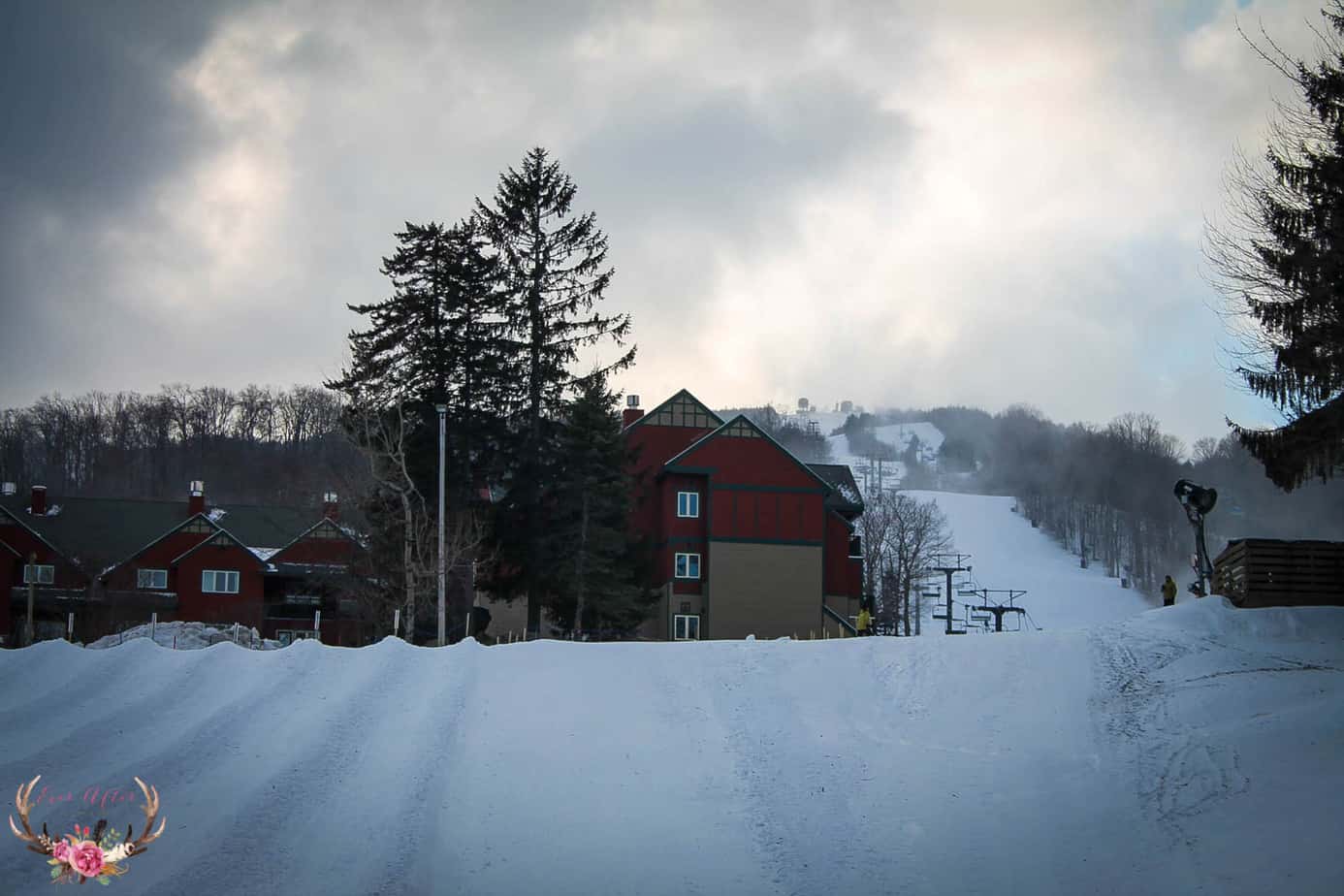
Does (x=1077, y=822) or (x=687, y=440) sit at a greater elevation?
(x=687, y=440)

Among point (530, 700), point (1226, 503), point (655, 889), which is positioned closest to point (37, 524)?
point (530, 700)

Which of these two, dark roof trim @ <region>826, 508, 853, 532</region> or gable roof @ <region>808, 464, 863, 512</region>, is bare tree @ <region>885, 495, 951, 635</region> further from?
dark roof trim @ <region>826, 508, 853, 532</region>

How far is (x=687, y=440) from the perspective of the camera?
52750 millimetres

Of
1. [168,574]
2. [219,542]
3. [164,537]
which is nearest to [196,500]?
[164,537]

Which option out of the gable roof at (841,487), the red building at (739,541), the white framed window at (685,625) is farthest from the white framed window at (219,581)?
the gable roof at (841,487)

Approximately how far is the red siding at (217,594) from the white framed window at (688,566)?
21173mm

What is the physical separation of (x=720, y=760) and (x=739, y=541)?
2716 cm

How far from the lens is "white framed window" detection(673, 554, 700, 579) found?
47750 millimetres

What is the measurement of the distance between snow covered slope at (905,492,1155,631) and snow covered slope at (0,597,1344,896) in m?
47.6

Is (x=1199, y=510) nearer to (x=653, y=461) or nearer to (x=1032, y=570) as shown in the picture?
(x=653, y=461)

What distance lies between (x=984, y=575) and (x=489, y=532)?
7696 centimetres

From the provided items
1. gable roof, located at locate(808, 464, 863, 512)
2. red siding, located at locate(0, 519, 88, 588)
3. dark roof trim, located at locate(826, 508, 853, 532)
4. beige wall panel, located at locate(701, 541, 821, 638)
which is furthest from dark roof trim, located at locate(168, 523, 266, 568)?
dark roof trim, located at locate(826, 508, 853, 532)

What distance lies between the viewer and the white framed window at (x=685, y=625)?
47406mm

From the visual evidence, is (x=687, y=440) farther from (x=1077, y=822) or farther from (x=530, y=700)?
(x=1077, y=822)
